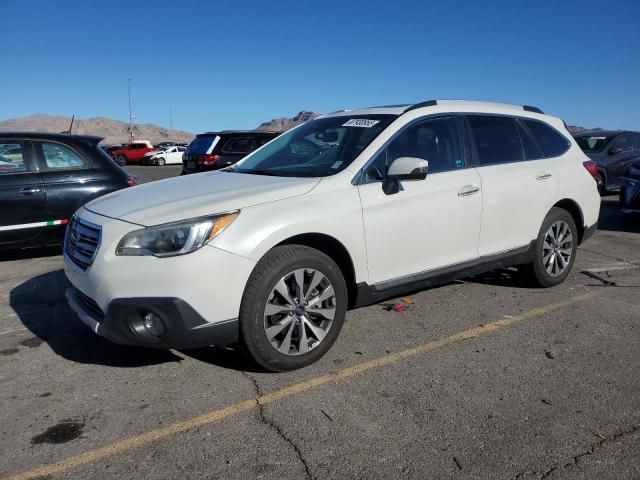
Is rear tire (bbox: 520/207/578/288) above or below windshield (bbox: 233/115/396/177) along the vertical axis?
below

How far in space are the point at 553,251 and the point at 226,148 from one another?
10.5m

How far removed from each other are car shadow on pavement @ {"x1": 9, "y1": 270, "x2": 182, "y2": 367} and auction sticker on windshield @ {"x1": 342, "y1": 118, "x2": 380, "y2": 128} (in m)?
2.22

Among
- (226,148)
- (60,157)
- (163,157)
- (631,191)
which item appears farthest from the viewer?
(163,157)

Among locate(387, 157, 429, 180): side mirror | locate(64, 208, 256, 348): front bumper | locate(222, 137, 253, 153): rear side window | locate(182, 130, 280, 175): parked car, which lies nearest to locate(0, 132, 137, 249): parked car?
locate(64, 208, 256, 348): front bumper

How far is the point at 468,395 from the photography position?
11.1 feet

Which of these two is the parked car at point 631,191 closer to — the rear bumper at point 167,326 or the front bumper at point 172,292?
the front bumper at point 172,292

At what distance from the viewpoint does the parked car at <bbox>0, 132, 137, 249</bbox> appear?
6449 millimetres

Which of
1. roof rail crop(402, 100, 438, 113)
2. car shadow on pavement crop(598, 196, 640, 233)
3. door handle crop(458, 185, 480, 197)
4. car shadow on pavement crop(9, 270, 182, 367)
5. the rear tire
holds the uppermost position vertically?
roof rail crop(402, 100, 438, 113)

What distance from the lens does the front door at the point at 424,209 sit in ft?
13.3

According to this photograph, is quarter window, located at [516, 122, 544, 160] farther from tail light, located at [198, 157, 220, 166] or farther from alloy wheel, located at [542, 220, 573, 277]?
tail light, located at [198, 157, 220, 166]

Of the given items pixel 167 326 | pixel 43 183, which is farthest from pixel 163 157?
pixel 167 326

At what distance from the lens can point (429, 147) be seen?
4551mm

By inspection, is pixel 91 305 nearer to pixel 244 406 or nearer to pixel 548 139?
pixel 244 406

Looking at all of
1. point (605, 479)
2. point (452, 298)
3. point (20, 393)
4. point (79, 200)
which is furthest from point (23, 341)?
point (605, 479)
